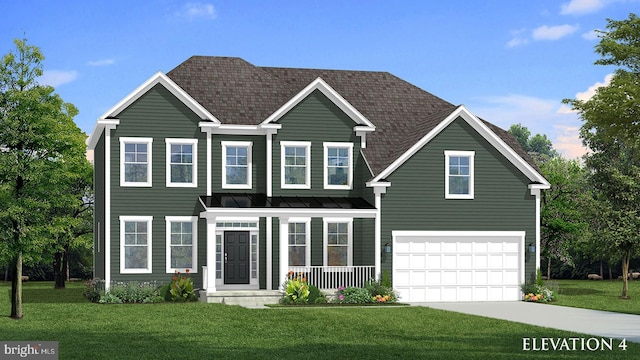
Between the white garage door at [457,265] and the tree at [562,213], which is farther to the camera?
the tree at [562,213]

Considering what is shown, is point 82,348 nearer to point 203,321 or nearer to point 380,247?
point 203,321

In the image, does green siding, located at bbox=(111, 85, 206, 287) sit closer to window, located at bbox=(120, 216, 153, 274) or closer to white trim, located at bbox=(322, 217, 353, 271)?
window, located at bbox=(120, 216, 153, 274)

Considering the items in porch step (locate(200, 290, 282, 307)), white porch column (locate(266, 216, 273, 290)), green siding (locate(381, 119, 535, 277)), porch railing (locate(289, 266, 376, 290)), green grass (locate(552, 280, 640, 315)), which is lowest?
green grass (locate(552, 280, 640, 315))

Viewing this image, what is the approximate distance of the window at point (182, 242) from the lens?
112ft

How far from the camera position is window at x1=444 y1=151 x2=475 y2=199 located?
34.6 meters

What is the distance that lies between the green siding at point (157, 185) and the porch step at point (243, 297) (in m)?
2.04

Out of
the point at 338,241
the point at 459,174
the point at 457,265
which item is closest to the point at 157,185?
the point at 338,241

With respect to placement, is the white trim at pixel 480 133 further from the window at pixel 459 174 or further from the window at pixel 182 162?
the window at pixel 182 162

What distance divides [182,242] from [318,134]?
6.53 meters

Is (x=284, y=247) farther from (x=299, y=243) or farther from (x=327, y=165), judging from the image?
(x=327, y=165)

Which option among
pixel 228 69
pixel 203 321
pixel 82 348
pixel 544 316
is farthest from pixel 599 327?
pixel 228 69

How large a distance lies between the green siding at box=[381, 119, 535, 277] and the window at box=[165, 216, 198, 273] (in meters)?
6.94

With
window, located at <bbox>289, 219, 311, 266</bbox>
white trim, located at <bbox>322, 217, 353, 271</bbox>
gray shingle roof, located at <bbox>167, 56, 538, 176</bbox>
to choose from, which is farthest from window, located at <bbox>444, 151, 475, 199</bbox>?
window, located at <bbox>289, 219, 311, 266</bbox>

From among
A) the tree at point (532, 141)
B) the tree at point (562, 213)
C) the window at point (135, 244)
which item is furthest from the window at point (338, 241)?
the tree at point (532, 141)
